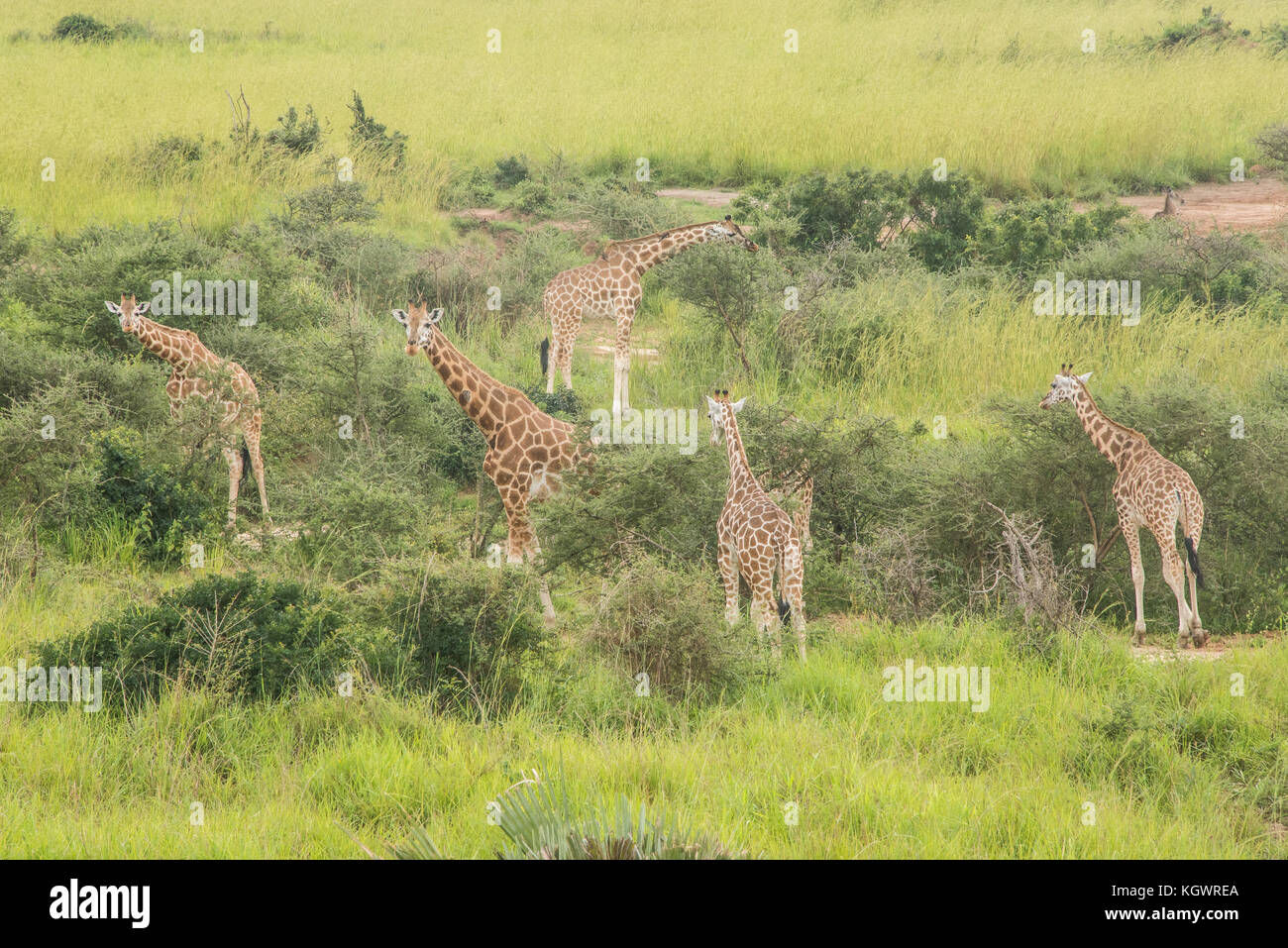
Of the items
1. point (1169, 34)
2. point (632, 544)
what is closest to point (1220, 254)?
point (632, 544)

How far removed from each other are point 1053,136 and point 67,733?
1894 centimetres

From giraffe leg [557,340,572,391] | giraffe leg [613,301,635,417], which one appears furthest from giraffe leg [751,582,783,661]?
giraffe leg [557,340,572,391]

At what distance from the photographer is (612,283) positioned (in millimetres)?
12758

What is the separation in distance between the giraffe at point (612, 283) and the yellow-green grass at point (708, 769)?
241 inches

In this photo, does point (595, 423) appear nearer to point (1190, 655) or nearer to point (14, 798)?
point (1190, 655)

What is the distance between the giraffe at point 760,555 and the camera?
24.9 feet

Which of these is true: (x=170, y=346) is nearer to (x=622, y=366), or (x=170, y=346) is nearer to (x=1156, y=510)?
(x=622, y=366)

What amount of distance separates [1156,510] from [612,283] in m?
6.09

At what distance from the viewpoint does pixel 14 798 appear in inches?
217

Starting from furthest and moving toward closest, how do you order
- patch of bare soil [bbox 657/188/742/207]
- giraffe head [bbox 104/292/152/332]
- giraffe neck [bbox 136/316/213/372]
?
patch of bare soil [bbox 657/188/742/207], giraffe neck [bbox 136/316/213/372], giraffe head [bbox 104/292/152/332]

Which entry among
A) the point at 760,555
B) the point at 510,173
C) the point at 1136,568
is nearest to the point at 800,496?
the point at 760,555

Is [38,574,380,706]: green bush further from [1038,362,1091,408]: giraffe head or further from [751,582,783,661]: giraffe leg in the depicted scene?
[1038,362,1091,408]: giraffe head

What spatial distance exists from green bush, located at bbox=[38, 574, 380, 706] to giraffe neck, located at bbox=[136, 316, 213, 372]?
3.83m

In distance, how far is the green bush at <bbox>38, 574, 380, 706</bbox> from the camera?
21.6ft
